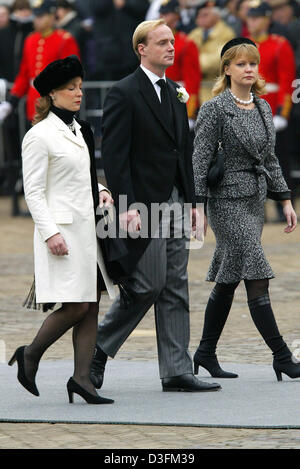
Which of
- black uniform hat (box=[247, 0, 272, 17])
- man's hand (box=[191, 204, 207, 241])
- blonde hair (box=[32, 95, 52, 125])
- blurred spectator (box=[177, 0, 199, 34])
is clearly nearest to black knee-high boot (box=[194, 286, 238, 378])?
man's hand (box=[191, 204, 207, 241])

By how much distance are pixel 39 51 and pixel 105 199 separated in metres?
8.75

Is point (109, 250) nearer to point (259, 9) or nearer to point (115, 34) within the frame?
point (259, 9)

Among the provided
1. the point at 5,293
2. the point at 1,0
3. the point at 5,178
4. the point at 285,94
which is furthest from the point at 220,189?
the point at 1,0

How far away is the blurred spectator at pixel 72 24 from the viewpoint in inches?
680

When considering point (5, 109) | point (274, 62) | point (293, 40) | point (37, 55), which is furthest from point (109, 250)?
point (293, 40)

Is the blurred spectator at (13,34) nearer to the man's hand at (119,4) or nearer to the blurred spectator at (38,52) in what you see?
the man's hand at (119,4)

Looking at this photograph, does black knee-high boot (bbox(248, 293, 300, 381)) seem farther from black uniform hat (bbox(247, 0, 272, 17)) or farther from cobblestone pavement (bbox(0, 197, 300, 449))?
black uniform hat (bbox(247, 0, 272, 17))

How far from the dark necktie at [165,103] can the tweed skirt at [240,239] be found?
54cm

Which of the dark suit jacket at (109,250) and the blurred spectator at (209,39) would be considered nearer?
the dark suit jacket at (109,250)

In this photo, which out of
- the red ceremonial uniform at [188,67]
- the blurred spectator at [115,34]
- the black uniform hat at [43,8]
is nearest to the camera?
the red ceremonial uniform at [188,67]

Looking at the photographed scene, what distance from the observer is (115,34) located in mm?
16750

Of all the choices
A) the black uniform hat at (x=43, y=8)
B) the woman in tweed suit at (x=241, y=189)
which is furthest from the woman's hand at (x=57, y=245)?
the black uniform hat at (x=43, y=8)

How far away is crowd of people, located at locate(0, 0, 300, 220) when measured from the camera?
46.7 feet

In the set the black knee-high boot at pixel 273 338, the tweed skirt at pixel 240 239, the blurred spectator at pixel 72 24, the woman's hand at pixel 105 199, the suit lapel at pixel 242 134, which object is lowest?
the black knee-high boot at pixel 273 338
